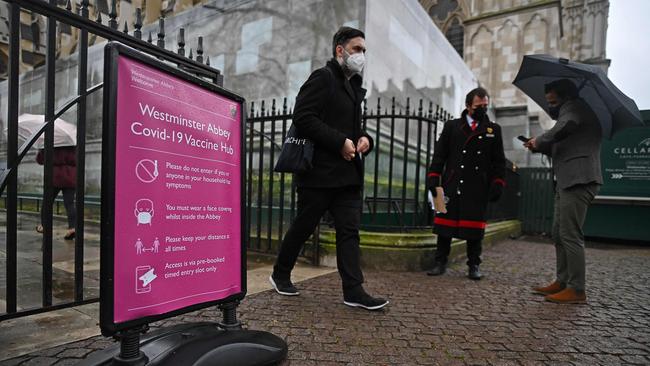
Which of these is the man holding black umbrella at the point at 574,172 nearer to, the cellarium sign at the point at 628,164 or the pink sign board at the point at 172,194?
the pink sign board at the point at 172,194

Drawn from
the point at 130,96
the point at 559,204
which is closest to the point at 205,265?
the point at 130,96

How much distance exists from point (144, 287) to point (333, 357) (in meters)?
1.11

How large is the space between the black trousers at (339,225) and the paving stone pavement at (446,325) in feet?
0.99

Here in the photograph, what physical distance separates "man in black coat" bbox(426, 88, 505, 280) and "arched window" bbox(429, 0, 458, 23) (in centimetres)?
2306

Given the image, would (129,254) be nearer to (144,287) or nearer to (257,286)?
(144,287)

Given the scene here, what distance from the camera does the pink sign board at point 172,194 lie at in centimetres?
166

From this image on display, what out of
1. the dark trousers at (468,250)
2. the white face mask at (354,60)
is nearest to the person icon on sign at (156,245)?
the white face mask at (354,60)

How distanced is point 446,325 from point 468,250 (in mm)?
1882

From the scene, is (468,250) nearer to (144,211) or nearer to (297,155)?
(297,155)

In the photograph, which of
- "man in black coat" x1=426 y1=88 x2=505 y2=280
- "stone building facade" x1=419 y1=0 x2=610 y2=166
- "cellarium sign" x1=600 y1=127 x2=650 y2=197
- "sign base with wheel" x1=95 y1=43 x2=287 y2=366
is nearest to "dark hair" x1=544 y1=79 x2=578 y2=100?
"man in black coat" x1=426 y1=88 x2=505 y2=280

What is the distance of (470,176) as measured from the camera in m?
4.50

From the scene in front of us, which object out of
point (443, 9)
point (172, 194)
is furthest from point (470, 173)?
point (443, 9)

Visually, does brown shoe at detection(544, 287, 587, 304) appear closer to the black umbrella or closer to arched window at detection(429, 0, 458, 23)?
the black umbrella

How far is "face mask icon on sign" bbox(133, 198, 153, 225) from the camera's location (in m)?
1.70
